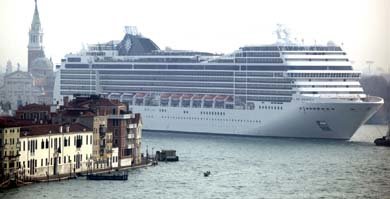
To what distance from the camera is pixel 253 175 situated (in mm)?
67062

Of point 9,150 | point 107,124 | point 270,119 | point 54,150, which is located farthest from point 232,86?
point 9,150

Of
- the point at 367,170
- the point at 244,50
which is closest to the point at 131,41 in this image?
the point at 244,50

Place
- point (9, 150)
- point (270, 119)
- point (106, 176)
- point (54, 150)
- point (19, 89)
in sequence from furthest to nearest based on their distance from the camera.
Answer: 1. point (19, 89)
2. point (270, 119)
3. point (54, 150)
4. point (106, 176)
5. point (9, 150)

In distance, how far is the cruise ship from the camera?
3634 inches

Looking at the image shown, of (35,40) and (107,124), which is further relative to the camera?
(35,40)

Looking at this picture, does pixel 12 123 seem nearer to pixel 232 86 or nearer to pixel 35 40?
pixel 232 86

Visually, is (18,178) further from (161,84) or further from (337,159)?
(161,84)

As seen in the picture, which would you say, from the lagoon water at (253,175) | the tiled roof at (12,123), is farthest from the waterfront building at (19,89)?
the tiled roof at (12,123)

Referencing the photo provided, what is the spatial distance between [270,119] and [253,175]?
27.8 meters

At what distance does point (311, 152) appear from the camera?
265ft

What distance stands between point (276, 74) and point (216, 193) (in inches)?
1509

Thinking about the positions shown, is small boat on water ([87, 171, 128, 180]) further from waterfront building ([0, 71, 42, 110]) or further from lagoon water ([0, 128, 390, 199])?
waterfront building ([0, 71, 42, 110])

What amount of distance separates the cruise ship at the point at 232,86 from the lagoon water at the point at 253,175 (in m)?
3.55

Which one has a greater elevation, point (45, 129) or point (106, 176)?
point (45, 129)
